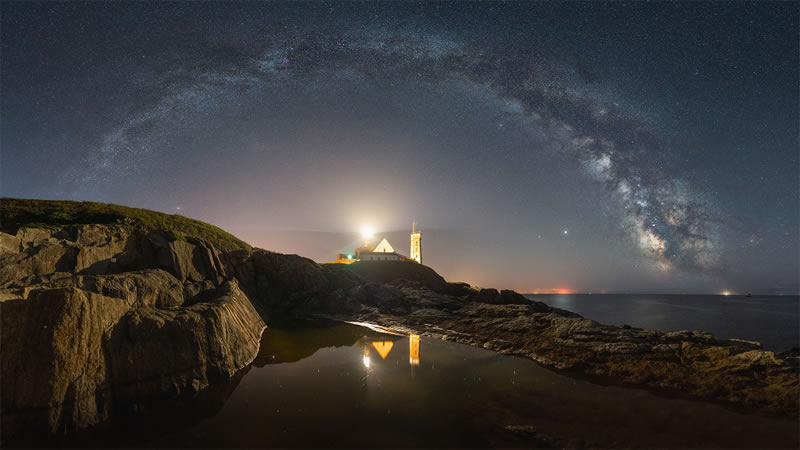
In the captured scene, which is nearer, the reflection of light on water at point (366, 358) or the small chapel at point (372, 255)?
the reflection of light on water at point (366, 358)

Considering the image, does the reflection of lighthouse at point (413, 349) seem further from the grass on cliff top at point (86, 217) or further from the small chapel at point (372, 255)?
the small chapel at point (372, 255)

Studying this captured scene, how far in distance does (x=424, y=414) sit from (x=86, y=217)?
4949 cm

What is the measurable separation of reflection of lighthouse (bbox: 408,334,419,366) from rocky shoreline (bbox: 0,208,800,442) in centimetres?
231

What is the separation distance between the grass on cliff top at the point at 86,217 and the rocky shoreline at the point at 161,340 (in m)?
7.81

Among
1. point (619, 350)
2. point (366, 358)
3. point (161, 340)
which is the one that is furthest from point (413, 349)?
point (161, 340)

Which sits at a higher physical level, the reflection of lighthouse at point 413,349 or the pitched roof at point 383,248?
the pitched roof at point 383,248

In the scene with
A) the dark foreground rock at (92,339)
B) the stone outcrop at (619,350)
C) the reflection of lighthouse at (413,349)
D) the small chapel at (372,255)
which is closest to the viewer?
the dark foreground rock at (92,339)

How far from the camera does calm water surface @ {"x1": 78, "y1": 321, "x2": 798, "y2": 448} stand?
1036cm

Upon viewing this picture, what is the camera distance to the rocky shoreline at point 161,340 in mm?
9961

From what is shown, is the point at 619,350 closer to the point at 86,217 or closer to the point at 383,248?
the point at 86,217

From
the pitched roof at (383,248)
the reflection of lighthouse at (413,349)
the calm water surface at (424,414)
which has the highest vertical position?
the pitched roof at (383,248)

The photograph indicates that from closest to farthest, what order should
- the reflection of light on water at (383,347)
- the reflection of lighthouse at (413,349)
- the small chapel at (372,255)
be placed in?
1. the reflection of lighthouse at (413,349)
2. the reflection of light on water at (383,347)
3. the small chapel at (372,255)

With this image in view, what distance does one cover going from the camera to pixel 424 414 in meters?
12.2

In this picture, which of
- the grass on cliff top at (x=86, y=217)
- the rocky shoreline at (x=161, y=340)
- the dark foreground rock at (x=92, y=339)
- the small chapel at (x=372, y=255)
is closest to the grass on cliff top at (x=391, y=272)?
the small chapel at (x=372, y=255)
